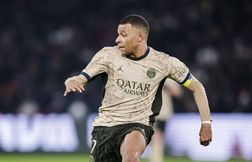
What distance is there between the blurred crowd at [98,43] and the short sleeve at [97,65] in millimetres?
11333

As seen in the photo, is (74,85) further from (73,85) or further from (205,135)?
(205,135)

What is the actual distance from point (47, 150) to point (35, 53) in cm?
467

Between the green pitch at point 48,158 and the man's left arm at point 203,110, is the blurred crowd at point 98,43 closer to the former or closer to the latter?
the green pitch at point 48,158

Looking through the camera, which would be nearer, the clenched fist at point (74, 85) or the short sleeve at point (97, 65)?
the clenched fist at point (74, 85)

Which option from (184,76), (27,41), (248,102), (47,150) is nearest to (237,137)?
(248,102)

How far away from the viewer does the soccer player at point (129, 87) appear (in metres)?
8.45

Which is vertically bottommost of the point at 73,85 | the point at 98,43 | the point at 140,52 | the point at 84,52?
the point at 73,85

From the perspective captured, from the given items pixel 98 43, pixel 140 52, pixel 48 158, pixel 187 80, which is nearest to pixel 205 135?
pixel 187 80

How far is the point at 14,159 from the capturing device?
16.9m

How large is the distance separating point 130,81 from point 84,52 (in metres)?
14.0

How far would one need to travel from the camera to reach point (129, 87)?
335 inches

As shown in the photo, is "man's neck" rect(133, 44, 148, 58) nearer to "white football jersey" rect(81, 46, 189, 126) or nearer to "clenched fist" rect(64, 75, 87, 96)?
"white football jersey" rect(81, 46, 189, 126)

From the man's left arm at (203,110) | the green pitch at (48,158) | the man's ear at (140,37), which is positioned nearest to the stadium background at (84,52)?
the green pitch at (48,158)

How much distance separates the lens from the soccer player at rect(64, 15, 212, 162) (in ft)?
27.7
